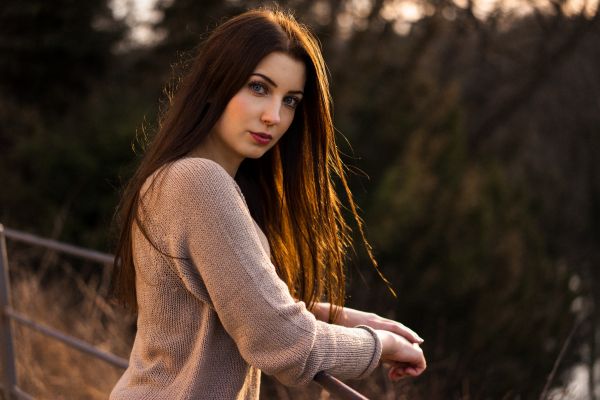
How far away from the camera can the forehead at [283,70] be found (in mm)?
1431

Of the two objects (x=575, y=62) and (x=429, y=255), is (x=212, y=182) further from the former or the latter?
(x=575, y=62)

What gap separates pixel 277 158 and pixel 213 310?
0.40 m

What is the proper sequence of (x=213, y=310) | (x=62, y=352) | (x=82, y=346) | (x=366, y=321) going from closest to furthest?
1. (x=213, y=310)
2. (x=366, y=321)
3. (x=82, y=346)
4. (x=62, y=352)

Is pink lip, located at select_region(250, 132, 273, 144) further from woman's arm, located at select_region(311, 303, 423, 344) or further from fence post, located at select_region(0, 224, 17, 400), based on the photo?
fence post, located at select_region(0, 224, 17, 400)

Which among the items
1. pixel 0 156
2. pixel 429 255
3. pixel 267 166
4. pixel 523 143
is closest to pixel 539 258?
pixel 429 255

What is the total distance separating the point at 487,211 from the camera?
447 inches

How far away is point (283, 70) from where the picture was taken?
1.45 metres

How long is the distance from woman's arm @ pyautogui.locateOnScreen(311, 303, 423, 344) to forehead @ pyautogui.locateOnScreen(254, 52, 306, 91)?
476mm

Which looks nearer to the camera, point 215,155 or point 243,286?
point 243,286

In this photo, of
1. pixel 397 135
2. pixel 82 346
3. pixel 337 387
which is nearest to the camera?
pixel 337 387

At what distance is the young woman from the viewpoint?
1271mm

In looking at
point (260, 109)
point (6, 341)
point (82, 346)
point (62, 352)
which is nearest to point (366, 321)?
point (260, 109)

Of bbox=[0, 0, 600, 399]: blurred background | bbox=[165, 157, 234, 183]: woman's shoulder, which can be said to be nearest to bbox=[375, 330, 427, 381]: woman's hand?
bbox=[165, 157, 234, 183]: woman's shoulder

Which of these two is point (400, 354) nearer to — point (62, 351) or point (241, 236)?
point (241, 236)
